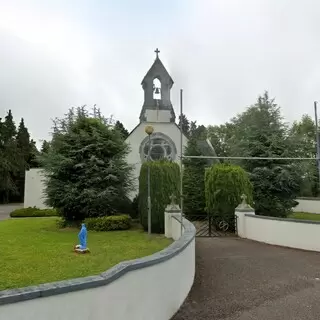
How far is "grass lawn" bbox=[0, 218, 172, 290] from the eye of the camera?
757 cm

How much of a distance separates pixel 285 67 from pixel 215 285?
1490 centimetres

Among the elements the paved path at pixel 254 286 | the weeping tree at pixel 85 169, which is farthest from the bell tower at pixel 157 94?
the paved path at pixel 254 286

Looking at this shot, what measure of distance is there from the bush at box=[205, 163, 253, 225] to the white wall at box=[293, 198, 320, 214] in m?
14.5

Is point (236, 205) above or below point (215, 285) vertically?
above

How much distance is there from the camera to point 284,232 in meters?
12.2

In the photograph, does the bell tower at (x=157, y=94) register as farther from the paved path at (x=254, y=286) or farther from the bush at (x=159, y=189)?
the paved path at (x=254, y=286)

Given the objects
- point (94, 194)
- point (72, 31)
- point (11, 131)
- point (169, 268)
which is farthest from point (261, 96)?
point (11, 131)

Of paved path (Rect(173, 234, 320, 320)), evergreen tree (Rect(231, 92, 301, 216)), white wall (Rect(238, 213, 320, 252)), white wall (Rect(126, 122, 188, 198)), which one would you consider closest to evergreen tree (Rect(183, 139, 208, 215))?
evergreen tree (Rect(231, 92, 301, 216))

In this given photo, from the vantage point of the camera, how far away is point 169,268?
16.9 feet

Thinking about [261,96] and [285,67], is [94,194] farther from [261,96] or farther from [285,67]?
[261,96]

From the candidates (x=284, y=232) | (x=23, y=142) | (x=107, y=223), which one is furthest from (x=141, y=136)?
(x=23, y=142)

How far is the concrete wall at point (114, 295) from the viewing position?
9.30ft

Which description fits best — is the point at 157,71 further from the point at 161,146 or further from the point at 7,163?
the point at 7,163

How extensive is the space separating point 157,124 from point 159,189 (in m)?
13.3
